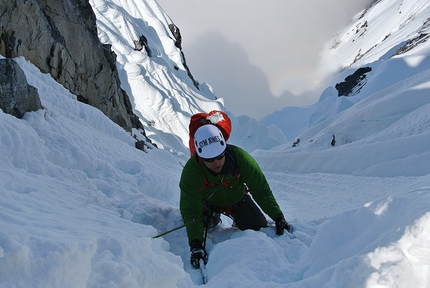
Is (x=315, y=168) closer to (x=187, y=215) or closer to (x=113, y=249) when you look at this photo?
(x=187, y=215)

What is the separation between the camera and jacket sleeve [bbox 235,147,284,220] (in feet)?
10.2

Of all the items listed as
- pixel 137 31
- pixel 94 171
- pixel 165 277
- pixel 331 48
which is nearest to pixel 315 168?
pixel 94 171

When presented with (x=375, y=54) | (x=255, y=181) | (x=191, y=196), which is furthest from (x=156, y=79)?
(x=375, y=54)

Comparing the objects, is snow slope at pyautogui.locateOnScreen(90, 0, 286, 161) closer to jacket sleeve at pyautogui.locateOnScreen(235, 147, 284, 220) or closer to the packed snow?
the packed snow

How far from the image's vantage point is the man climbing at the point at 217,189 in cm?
282

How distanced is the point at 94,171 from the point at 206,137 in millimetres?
2035

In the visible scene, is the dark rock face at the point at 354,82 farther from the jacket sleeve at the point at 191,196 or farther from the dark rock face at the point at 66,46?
the jacket sleeve at the point at 191,196

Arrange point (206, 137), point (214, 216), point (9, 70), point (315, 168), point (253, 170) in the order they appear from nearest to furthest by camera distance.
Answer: point (206, 137) < point (253, 170) < point (214, 216) < point (9, 70) < point (315, 168)

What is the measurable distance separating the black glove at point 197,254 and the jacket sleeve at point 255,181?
0.74 metres

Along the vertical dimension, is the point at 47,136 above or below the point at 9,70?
below

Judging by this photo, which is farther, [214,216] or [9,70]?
[9,70]

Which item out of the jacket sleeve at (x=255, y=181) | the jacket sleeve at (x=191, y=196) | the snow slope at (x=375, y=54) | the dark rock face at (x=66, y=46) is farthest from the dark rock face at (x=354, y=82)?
the jacket sleeve at (x=191, y=196)

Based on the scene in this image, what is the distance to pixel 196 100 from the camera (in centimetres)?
3186

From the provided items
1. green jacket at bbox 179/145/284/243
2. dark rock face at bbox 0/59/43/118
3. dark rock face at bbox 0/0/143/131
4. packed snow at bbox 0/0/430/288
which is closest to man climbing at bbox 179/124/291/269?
green jacket at bbox 179/145/284/243
